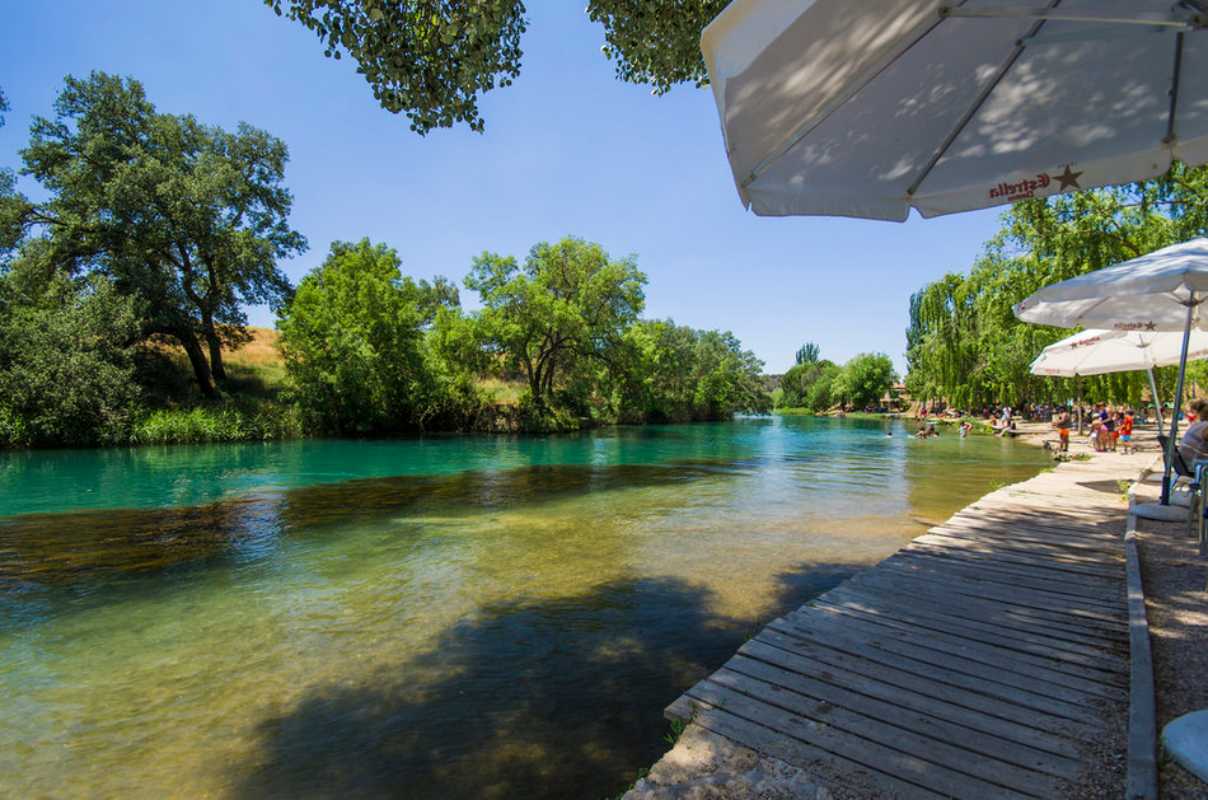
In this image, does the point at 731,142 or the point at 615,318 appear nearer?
the point at 731,142

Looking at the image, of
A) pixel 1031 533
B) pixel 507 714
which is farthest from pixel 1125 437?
pixel 507 714

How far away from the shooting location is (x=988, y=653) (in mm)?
3344

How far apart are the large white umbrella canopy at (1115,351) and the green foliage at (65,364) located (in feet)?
110

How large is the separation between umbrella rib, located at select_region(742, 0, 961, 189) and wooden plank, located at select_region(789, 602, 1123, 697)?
294cm

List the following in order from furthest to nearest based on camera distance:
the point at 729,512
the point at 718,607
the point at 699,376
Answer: the point at 699,376 → the point at 729,512 → the point at 718,607

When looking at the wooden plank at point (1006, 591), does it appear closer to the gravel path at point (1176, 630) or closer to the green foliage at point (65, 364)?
the gravel path at point (1176, 630)

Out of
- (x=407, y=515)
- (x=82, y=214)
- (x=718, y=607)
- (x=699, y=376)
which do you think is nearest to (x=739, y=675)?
(x=718, y=607)

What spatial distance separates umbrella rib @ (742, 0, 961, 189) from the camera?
2754mm

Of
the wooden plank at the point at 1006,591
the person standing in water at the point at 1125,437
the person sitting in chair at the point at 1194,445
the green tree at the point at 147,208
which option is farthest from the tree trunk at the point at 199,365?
the person standing in water at the point at 1125,437

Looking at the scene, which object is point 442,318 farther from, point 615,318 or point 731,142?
point 731,142

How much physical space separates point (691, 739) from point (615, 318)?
3584 centimetres

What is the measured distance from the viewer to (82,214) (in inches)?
1144

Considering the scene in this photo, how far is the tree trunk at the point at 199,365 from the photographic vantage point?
3173 cm

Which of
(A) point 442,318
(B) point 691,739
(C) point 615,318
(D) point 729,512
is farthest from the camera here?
(C) point 615,318
